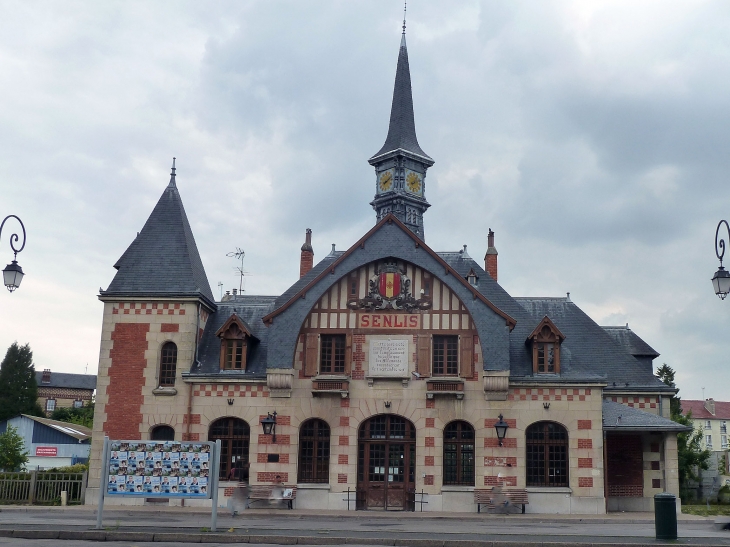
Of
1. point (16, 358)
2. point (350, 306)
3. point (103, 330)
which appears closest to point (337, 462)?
point (350, 306)

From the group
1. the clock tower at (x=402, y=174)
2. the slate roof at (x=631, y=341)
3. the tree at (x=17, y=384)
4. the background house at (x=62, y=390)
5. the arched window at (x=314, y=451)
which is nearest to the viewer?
the arched window at (x=314, y=451)

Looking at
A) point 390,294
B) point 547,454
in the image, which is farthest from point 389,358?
point 547,454

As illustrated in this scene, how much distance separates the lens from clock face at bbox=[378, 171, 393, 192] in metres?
50.0

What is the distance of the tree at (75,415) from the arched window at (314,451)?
197 ft

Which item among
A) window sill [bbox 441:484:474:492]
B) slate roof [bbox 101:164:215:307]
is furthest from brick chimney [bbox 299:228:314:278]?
window sill [bbox 441:484:474:492]

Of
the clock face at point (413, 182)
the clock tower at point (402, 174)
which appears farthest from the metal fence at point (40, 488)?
the clock face at point (413, 182)

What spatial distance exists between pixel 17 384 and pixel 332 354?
5465 centimetres

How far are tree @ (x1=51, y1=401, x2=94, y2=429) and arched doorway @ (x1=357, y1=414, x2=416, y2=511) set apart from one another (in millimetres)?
61264

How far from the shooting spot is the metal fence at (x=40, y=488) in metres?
28.5

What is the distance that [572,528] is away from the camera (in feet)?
74.4

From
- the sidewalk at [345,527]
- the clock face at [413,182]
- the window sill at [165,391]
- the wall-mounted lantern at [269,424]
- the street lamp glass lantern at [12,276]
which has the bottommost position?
the sidewalk at [345,527]

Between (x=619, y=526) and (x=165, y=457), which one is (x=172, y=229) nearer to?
(x=165, y=457)

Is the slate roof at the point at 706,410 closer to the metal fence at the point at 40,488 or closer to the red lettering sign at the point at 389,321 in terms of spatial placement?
the red lettering sign at the point at 389,321

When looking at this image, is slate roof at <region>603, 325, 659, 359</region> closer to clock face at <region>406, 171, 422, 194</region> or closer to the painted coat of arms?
the painted coat of arms
